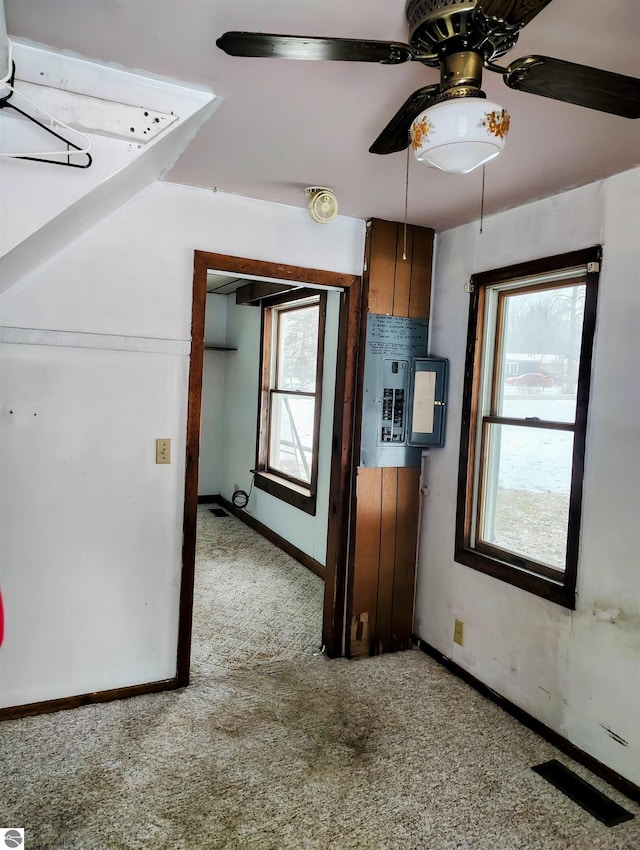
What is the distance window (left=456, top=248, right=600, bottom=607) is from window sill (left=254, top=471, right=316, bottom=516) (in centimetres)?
168

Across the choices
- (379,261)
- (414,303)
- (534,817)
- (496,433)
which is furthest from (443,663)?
(379,261)

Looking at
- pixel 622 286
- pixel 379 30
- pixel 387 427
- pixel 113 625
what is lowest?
pixel 113 625

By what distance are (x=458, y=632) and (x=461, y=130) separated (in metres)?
2.43

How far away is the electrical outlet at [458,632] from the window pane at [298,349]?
2223 mm

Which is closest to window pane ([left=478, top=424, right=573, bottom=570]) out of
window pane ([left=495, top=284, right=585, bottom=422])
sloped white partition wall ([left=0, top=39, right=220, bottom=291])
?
window pane ([left=495, top=284, right=585, bottom=422])

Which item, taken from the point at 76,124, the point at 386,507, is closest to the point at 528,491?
the point at 386,507

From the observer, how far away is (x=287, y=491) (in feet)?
15.3

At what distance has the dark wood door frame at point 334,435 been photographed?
2.58 m

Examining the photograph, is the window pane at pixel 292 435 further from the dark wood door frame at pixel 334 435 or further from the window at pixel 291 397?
the dark wood door frame at pixel 334 435

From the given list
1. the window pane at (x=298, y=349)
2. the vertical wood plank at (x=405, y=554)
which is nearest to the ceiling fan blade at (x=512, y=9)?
the vertical wood plank at (x=405, y=554)

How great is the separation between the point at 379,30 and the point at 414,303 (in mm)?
1748

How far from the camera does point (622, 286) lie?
2.13 m

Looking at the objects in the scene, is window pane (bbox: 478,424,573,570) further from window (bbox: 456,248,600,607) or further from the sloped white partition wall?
the sloped white partition wall

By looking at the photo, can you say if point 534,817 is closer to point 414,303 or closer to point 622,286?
point 622,286
